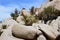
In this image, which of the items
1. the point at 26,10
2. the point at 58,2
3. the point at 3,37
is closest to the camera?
the point at 3,37

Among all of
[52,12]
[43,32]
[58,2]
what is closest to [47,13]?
[52,12]

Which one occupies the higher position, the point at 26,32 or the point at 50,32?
the point at 26,32

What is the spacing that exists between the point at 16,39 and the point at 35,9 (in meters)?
A: 14.5

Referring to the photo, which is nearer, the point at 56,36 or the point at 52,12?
the point at 56,36

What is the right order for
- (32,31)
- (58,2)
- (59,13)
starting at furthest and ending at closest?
(58,2), (59,13), (32,31)

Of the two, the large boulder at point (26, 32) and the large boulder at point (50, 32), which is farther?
the large boulder at point (50, 32)

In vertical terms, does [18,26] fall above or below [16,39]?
above

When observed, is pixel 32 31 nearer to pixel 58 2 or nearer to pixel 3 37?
pixel 3 37

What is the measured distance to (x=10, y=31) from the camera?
56.0 feet

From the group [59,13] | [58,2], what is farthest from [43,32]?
[58,2]

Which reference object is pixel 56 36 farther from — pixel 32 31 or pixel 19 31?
pixel 19 31

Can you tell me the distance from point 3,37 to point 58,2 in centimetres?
1121

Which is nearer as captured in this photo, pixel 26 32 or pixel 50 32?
pixel 26 32

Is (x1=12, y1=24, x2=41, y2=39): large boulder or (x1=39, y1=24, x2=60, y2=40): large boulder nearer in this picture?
(x1=12, y1=24, x2=41, y2=39): large boulder
